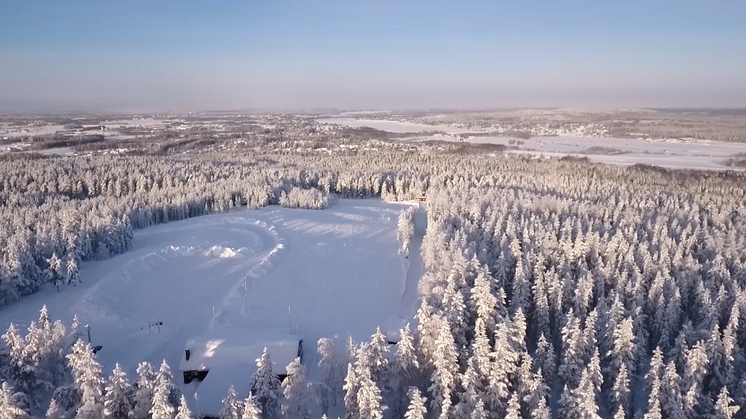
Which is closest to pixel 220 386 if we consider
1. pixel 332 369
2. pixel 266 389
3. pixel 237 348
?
pixel 237 348

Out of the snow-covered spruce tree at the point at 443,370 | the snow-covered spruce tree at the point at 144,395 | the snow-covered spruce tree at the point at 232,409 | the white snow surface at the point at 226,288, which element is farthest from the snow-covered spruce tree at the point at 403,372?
the snow-covered spruce tree at the point at 144,395

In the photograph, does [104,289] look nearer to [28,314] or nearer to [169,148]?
[28,314]

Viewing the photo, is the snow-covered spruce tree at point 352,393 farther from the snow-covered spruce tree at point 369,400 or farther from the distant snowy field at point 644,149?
the distant snowy field at point 644,149

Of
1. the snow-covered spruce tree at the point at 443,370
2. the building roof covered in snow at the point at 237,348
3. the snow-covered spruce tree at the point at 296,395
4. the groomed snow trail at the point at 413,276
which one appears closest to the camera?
the snow-covered spruce tree at the point at 296,395

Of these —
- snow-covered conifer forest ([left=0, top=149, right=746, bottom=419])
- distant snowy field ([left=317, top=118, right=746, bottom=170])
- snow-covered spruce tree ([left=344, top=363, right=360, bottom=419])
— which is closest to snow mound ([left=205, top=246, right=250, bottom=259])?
snow-covered conifer forest ([left=0, top=149, right=746, bottom=419])

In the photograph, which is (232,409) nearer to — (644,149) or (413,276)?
(413,276)

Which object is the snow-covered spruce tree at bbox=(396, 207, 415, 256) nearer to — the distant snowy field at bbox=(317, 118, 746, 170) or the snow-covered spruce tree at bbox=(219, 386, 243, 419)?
the snow-covered spruce tree at bbox=(219, 386, 243, 419)
